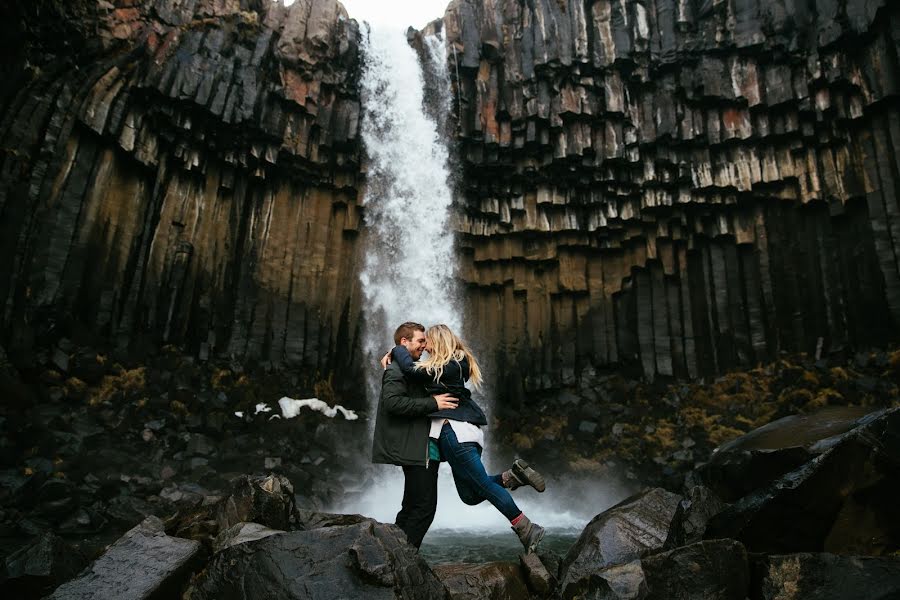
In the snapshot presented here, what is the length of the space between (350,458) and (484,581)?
9.88 metres

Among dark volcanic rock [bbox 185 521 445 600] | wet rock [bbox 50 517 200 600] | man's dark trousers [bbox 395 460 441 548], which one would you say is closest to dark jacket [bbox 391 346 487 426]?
man's dark trousers [bbox 395 460 441 548]

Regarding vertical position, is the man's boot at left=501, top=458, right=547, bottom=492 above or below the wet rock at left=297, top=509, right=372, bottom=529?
above

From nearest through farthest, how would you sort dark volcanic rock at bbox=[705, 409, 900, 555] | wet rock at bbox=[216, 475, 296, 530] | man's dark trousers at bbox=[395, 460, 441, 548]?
dark volcanic rock at bbox=[705, 409, 900, 555] → man's dark trousers at bbox=[395, 460, 441, 548] → wet rock at bbox=[216, 475, 296, 530]

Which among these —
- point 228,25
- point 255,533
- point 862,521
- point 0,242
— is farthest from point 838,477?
point 228,25

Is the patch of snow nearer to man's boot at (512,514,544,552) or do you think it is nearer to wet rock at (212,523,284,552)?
wet rock at (212,523,284,552)

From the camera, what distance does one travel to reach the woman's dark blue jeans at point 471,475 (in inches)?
167

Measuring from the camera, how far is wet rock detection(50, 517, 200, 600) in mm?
3410

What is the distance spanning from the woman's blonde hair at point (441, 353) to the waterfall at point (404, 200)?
36.9 ft

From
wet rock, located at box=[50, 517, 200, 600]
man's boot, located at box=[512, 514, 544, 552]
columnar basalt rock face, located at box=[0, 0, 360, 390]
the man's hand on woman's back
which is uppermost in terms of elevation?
columnar basalt rock face, located at box=[0, 0, 360, 390]

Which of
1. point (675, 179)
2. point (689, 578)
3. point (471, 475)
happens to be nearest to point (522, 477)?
point (471, 475)

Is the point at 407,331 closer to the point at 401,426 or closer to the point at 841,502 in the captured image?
the point at 401,426

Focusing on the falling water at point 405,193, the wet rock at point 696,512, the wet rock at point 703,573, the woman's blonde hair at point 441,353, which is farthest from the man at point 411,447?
the falling water at point 405,193

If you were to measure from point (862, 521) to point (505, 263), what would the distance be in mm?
13482

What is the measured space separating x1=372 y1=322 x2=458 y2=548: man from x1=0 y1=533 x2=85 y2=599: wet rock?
7.22 feet
